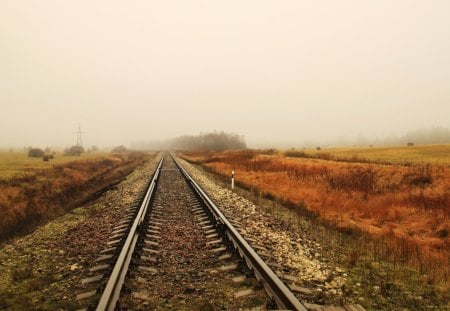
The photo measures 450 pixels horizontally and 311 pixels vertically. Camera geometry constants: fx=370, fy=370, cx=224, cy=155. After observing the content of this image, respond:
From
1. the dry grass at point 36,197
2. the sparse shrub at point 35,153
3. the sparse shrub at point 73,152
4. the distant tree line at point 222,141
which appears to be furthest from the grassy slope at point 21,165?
the distant tree line at point 222,141

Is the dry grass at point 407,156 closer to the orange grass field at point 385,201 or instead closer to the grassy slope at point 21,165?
the orange grass field at point 385,201

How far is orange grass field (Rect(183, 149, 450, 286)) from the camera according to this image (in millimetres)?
10164

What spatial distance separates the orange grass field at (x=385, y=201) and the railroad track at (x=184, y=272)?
3.84 metres

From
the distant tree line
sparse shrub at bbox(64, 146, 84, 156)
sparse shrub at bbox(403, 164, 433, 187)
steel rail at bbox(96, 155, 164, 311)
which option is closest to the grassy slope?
sparse shrub at bbox(64, 146, 84, 156)

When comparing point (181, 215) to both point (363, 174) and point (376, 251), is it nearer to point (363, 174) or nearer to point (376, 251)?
point (376, 251)

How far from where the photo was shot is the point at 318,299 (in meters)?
5.36

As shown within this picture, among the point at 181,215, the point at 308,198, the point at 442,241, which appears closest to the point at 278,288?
the point at 181,215

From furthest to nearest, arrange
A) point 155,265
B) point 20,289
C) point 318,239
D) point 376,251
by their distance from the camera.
Result: point 318,239 < point 376,251 < point 155,265 < point 20,289

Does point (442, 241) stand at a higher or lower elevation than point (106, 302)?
lower

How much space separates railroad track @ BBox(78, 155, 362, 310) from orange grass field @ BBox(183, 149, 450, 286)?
12.6ft

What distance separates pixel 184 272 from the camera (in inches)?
251

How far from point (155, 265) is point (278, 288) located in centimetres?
255

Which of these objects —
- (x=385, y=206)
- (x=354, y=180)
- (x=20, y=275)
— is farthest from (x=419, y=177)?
(x=20, y=275)

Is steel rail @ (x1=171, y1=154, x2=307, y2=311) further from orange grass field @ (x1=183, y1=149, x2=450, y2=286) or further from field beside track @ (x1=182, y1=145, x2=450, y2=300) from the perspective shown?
orange grass field @ (x1=183, y1=149, x2=450, y2=286)
